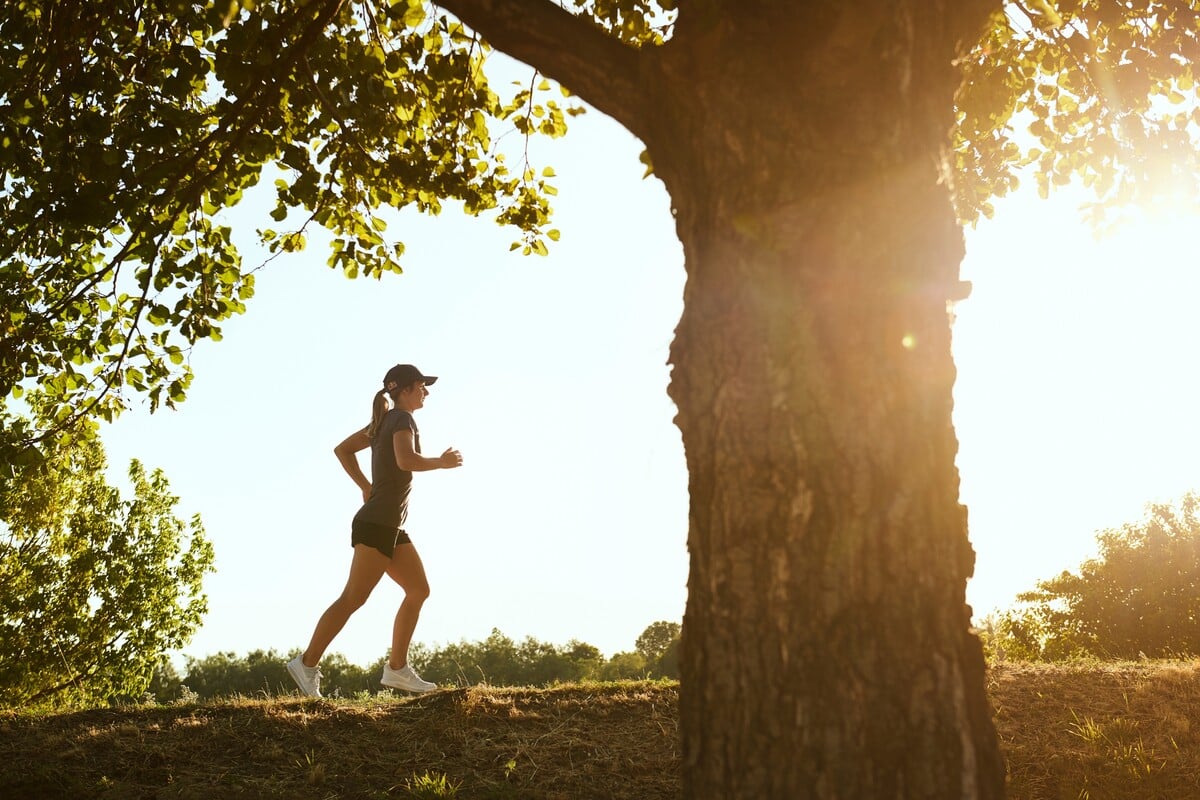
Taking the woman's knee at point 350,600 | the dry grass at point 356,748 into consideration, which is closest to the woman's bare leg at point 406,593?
the woman's knee at point 350,600

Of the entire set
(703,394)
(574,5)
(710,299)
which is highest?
(574,5)

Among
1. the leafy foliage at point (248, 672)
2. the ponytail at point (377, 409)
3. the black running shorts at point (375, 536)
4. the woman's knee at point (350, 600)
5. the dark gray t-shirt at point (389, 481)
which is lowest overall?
the leafy foliage at point (248, 672)

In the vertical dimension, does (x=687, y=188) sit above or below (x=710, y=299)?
above

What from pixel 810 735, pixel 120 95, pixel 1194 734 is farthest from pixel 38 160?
pixel 1194 734

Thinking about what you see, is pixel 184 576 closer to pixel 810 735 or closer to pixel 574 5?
pixel 574 5

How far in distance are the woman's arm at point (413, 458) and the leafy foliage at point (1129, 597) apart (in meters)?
20.4

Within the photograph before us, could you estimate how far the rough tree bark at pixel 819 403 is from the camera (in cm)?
240

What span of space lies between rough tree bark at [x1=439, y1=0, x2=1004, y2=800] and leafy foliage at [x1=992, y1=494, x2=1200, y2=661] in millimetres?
22630

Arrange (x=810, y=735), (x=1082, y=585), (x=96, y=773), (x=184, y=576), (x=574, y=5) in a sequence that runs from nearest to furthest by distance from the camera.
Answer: (x=810, y=735), (x=96, y=773), (x=574, y=5), (x=184, y=576), (x=1082, y=585)

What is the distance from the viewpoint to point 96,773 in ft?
16.2

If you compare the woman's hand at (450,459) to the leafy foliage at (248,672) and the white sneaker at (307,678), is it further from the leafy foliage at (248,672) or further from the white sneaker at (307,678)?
the leafy foliage at (248,672)

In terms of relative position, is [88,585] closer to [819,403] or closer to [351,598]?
[351,598]

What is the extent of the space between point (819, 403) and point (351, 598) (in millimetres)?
4907

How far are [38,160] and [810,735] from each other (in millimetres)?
6522
